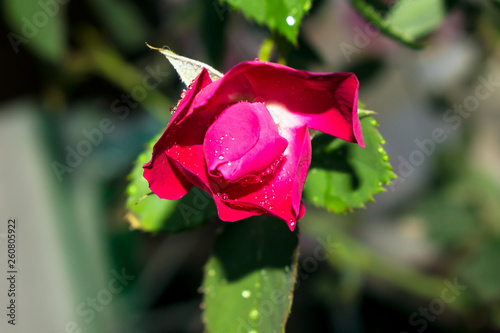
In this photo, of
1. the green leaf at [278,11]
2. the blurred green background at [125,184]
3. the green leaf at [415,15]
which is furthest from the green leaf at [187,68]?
the blurred green background at [125,184]

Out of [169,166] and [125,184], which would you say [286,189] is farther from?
[125,184]

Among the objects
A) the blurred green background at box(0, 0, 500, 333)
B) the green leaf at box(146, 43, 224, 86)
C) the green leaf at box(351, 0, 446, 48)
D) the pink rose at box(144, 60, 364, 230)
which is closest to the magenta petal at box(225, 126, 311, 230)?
the pink rose at box(144, 60, 364, 230)

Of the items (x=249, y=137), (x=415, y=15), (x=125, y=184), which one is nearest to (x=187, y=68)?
(x=249, y=137)

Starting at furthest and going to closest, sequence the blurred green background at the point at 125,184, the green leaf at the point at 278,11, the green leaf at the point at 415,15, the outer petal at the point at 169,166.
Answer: the blurred green background at the point at 125,184
the green leaf at the point at 415,15
the green leaf at the point at 278,11
the outer petal at the point at 169,166

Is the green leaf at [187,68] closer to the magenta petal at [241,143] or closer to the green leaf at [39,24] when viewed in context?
the magenta petal at [241,143]

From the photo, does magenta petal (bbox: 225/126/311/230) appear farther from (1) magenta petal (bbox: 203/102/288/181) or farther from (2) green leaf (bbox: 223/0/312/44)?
(2) green leaf (bbox: 223/0/312/44)

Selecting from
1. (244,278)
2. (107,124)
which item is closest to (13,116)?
(107,124)

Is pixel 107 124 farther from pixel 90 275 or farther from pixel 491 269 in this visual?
pixel 491 269
